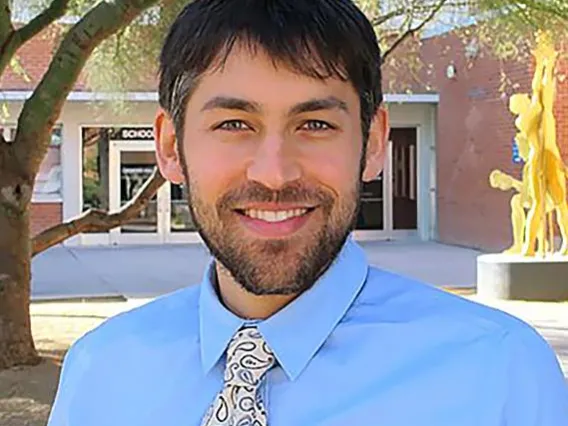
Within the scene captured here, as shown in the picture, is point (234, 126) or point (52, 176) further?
point (52, 176)

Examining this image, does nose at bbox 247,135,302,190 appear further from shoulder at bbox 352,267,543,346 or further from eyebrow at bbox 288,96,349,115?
shoulder at bbox 352,267,543,346

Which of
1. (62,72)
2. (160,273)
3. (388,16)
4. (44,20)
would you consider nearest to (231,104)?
(62,72)

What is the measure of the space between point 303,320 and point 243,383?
0.45 ft

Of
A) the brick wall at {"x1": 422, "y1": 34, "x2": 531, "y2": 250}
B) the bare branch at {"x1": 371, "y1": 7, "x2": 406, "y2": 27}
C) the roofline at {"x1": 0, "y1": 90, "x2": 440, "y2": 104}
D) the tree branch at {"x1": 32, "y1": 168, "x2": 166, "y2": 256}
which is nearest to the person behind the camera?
the tree branch at {"x1": 32, "y1": 168, "x2": 166, "y2": 256}

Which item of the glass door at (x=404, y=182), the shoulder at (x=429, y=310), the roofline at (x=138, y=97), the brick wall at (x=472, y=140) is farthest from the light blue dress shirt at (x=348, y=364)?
the glass door at (x=404, y=182)

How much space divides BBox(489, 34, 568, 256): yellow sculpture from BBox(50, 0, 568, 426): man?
13.0m

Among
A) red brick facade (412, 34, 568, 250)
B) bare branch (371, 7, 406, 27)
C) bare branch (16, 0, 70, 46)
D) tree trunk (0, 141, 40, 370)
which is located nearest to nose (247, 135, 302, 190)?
tree trunk (0, 141, 40, 370)

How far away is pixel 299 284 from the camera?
Result: 1732mm

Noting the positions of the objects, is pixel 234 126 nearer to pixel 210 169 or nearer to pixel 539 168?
pixel 210 169

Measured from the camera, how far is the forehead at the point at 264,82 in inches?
65.9

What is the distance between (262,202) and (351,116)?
→ 0.20 meters

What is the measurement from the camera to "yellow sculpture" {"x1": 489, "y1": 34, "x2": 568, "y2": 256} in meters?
14.5

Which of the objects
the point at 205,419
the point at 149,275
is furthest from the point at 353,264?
the point at 149,275

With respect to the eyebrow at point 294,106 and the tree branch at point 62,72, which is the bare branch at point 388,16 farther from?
the eyebrow at point 294,106
